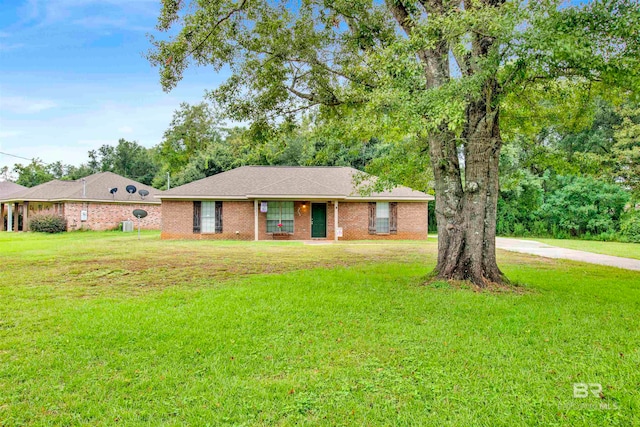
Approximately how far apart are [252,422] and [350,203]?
17009 millimetres

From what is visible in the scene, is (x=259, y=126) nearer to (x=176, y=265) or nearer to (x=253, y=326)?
(x=176, y=265)

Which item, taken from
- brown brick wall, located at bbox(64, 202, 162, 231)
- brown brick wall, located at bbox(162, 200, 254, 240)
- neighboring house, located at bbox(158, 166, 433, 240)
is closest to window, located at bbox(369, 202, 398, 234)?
neighboring house, located at bbox(158, 166, 433, 240)

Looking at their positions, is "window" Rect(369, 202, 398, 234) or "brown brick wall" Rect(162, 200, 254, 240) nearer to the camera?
"brown brick wall" Rect(162, 200, 254, 240)

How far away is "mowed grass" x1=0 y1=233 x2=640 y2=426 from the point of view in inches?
102

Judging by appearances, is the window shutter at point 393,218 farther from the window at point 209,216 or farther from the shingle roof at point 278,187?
the window at point 209,216

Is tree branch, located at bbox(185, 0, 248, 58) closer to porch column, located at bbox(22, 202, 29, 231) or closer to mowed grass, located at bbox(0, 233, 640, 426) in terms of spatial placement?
mowed grass, located at bbox(0, 233, 640, 426)

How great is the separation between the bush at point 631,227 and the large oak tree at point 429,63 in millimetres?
16091

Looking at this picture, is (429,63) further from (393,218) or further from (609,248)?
(609,248)

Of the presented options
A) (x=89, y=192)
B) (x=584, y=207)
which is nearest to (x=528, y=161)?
(x=584, y=207)

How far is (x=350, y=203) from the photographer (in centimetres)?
1922

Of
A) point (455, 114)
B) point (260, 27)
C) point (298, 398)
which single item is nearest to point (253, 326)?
point (298, 398)

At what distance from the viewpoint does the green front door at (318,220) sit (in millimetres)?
19172

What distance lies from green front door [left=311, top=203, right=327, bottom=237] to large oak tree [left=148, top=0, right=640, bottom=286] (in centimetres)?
935

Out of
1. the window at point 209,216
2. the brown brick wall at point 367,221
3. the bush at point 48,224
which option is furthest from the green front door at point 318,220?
the bush at point 48,224
